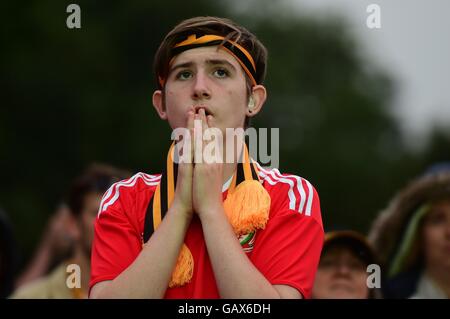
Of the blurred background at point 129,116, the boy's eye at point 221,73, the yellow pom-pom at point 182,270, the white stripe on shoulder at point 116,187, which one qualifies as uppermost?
the blurred background at point 129,116

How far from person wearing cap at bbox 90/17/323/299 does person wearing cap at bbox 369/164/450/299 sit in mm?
2215

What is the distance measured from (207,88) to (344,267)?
94.1 inches

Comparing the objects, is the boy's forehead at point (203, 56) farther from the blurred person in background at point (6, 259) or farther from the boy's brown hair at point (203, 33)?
the blurred person in background at point (6, 259)

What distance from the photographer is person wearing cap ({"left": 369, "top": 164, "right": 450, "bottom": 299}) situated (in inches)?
246

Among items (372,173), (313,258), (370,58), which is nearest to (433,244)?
(313,258)

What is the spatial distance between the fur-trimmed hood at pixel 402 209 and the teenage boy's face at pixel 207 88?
2615 mm

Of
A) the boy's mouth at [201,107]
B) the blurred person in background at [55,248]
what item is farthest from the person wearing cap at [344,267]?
the blurred person in background at [55,248]

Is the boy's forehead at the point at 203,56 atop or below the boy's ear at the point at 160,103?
atop

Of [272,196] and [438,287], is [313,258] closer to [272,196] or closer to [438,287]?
[272,196]

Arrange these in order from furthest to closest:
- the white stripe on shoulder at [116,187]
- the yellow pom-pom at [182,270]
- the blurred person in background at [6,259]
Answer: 1. the blurred person in background at [6,259]
2. the white stripe on shoulder at [116,187]
3. the yellow pom-pom at [182,270]

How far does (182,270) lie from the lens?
4.04 metres

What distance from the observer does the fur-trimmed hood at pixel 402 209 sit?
6.55 meters

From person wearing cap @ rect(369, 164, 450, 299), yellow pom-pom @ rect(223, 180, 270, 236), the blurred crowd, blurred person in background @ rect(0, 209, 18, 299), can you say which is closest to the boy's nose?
yellow pom-pom @ rect(223, 180, 270, 236)

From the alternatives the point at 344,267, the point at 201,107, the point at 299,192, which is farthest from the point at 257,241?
the point at 344,267
